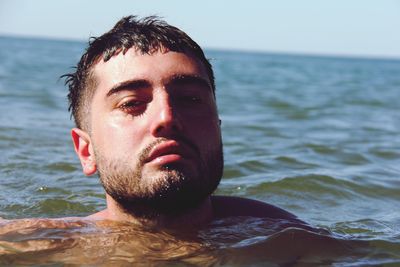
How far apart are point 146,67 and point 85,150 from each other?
57 centimetres

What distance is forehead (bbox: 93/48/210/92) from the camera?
291 cm

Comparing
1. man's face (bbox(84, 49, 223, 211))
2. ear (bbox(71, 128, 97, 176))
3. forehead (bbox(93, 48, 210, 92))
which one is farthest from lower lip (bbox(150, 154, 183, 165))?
ear (bbox(71, 128, 97, 176))

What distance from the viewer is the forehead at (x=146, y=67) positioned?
2.91m

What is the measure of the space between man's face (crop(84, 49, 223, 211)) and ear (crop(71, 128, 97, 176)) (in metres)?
0.06

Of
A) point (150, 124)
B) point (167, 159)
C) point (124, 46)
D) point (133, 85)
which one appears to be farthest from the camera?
point (124, 46)

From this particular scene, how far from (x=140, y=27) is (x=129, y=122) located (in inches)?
22.5

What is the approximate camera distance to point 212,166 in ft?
9.33

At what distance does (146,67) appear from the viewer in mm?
2922

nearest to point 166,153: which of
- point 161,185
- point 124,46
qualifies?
point 161,185

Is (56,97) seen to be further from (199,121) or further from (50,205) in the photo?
(199,121)

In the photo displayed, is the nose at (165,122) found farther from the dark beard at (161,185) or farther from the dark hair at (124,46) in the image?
the dark hair at (124,46)

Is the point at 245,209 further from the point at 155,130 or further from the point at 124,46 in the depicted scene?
the point at 124,46

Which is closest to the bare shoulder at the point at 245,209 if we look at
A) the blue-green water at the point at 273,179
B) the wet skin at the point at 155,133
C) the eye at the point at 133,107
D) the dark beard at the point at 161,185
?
the blue-green water at the point at 273,179

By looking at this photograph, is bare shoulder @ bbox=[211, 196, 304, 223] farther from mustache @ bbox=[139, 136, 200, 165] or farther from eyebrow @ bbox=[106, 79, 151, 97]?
eyebrow @ bbox=[106, 79, 151, 97]
